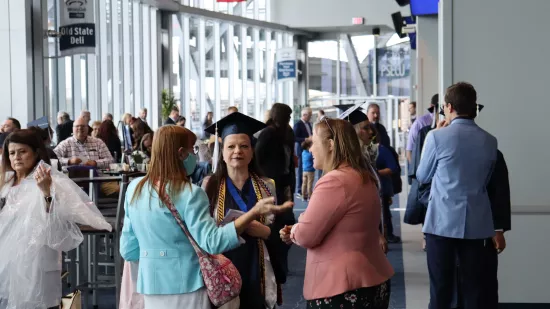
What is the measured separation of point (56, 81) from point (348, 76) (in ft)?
61.8

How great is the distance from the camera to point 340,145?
13.3 feet

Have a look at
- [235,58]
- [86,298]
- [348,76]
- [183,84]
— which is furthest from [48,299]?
[348,76]

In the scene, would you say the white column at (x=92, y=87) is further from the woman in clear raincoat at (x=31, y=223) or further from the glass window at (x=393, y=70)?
the glass window at (x=393, y=70)

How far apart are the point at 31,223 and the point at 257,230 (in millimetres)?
1777

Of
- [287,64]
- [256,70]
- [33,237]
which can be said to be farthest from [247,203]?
[256,70]

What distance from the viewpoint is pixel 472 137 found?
556 centimetres

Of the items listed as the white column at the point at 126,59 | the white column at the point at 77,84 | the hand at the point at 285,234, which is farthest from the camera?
the white column at the point at 126,59

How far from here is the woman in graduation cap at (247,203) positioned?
4.37m

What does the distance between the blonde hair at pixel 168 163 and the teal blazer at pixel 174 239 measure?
39mm

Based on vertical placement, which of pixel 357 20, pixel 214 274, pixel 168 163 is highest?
pixel 357 20

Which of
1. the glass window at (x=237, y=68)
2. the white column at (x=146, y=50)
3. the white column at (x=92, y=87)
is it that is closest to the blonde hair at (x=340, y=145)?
the white column at (x=92, y=87)

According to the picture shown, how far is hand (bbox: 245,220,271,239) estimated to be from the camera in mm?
4176

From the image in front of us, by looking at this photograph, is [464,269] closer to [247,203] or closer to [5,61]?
[247,203]

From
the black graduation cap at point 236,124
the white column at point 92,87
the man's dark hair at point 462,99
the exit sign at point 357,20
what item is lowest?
the black graduation cap at point 236,124
